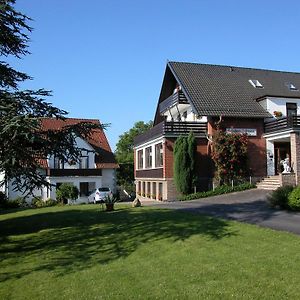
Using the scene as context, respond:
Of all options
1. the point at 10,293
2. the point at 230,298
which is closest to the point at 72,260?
the point at 10,293

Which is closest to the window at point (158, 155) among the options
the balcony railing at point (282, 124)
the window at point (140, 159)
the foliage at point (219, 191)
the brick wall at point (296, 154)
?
the foliage at point (219, 191)

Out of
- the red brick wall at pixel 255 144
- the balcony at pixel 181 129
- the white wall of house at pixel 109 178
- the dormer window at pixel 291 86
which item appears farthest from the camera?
the white wall of house at pixel 109 178

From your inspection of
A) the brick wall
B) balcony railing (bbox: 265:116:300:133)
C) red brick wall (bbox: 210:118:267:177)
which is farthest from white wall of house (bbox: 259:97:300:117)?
the brick wall

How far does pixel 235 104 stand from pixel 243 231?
20.5 meters

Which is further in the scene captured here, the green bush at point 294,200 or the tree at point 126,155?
the tree at point 126,155

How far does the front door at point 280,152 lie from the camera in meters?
30.4

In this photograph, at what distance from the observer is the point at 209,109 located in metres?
29.3

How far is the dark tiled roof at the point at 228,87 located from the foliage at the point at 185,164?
236cm

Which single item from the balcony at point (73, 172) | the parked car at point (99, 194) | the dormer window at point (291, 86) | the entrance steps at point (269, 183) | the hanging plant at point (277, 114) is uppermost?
the dormer window at point (291, 86)

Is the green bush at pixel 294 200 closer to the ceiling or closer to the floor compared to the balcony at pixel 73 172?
closer to the floor

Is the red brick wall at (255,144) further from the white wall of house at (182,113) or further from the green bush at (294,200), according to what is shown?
the green bush at (294,200)

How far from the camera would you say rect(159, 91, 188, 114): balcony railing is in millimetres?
33156

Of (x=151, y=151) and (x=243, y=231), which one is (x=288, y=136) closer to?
(x=151, y=151)

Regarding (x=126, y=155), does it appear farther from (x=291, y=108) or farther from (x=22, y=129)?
(x=22, y=129)
